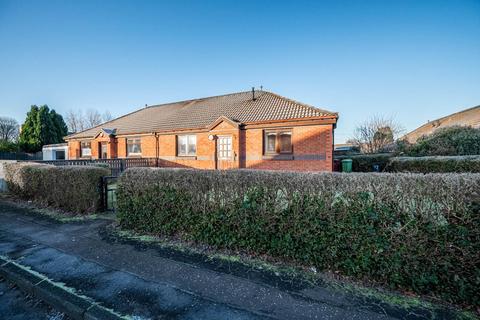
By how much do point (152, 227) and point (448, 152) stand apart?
1637 centimetres

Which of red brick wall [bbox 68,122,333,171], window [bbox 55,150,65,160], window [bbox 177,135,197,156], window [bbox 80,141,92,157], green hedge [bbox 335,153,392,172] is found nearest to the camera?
red brick wall [bbox 68,122,333,171]

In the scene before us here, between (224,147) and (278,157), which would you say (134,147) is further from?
(278,157)

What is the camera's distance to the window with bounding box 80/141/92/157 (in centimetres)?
2155

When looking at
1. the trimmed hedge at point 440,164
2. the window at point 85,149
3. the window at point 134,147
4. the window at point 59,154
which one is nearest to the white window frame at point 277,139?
the trimmed hedge at point 440,164

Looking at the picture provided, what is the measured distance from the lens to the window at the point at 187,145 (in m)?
16.6

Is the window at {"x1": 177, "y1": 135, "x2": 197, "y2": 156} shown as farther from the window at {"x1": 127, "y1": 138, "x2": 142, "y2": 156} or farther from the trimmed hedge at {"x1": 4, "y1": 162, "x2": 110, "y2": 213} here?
the trimmed hedge at {"x1": 4, "y1": 162, "x2": 110, "y2": 213}

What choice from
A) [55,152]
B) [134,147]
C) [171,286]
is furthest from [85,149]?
[171,286]

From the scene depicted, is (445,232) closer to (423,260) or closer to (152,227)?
(423,260)

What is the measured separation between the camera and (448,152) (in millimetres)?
12797

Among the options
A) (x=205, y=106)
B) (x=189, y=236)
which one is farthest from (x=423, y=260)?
(x=205, y=106)

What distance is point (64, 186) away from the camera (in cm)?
726

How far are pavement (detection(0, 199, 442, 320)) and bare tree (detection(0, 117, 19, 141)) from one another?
75.0 metres

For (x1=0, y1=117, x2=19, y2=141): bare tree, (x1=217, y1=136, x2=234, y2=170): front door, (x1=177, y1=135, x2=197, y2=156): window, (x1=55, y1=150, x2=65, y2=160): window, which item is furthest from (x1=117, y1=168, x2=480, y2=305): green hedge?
(x1=0, y1=117, x2=19, y2=141): bare tree

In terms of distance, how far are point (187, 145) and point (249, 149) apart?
541cm
